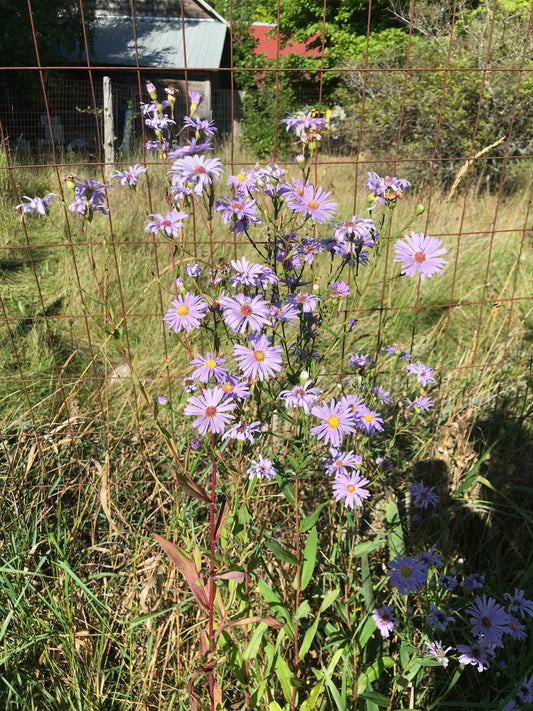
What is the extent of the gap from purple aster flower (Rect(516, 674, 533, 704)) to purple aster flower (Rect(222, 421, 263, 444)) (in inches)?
34.3

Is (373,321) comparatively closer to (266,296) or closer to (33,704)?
(266,296)

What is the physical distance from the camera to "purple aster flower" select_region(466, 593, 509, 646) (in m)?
1.30

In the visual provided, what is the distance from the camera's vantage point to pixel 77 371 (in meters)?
2.98

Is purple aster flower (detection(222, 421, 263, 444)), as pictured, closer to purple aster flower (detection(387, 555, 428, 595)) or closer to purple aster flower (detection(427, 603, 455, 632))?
purple aster flower (detection(387, 555, 428, 595))

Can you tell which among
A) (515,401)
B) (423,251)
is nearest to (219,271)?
(423,251)

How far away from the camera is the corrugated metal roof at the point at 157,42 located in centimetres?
1450

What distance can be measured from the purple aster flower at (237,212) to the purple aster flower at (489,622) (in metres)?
1.00

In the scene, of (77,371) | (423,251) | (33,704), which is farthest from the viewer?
(77,371)

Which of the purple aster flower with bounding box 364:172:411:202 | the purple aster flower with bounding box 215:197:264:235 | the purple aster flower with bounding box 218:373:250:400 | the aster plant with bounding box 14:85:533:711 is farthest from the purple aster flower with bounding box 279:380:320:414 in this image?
the purple aster flower with bounding box 364:172:411:202

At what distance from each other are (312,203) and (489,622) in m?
1.04

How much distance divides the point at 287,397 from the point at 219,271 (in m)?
0.30

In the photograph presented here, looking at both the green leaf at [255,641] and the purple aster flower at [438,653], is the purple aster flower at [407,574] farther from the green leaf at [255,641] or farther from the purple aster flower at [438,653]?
the green leaf at [255,641]

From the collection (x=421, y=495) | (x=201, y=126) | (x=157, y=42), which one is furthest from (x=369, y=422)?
(x=157, y=42)

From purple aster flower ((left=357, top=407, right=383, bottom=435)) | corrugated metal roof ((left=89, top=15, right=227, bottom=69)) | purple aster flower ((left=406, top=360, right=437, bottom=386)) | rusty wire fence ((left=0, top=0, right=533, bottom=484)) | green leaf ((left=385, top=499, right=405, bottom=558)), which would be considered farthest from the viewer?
corrugated metal roof ((left=89, top=15, right=227, bottom=69))
